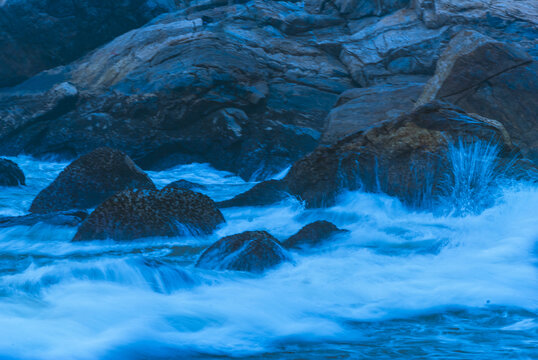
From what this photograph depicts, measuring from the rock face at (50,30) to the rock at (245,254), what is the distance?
11.8m

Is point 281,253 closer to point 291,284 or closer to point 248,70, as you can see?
point 291,284

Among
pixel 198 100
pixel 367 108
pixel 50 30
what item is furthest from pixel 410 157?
pixel 50 30

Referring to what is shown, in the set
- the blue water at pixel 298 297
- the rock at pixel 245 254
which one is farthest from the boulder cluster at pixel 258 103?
the blue water at pixel 298 297

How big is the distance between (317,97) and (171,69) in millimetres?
2875

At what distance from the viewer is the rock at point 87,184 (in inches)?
268

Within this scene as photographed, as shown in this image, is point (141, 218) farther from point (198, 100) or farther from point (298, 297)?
point (198, 100)

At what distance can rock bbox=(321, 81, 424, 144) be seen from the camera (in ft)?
28.7

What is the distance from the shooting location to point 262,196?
6898 millimetres

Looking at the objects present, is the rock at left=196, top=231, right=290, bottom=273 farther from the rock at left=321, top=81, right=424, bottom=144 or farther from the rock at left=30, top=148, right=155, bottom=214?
the rock at left=321, top=81, right=424, bottom=144

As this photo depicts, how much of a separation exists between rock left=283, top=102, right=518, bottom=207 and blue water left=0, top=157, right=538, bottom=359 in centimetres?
48

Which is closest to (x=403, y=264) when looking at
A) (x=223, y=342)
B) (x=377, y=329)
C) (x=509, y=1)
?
(x=377, y=329)

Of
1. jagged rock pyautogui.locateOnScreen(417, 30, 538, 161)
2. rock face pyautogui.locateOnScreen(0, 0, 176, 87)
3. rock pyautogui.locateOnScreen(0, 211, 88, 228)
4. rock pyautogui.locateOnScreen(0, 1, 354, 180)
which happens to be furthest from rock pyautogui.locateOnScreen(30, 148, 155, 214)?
rock face pyautogui.locateOnScreen(0, 0, 176, 87)

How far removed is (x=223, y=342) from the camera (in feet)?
9.22

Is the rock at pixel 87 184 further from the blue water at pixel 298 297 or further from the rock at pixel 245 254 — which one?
the rock at pixel 245 254
